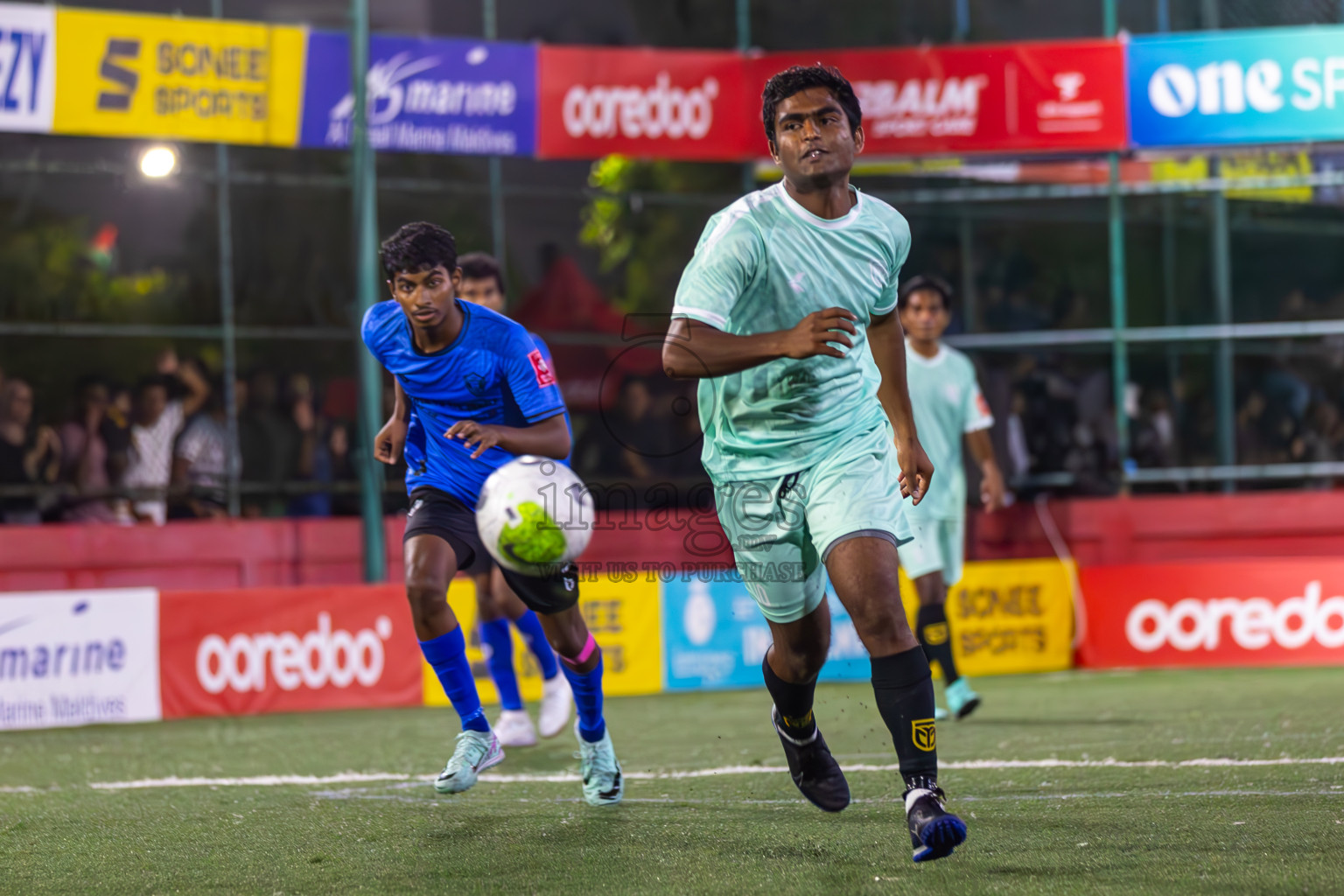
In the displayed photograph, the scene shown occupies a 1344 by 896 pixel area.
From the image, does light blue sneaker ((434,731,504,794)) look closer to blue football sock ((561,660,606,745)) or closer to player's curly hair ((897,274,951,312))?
blue football sock ((561,660,606,745))

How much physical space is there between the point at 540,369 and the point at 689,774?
1.97 m

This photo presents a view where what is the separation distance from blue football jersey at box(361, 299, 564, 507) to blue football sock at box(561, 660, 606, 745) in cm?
79

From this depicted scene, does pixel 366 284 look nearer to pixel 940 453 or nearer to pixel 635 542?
pixel 635 542

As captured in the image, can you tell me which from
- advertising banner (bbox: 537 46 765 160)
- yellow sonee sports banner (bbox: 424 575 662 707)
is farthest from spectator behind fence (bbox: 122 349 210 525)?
advertising banner (bbox: 537 46 765 160)

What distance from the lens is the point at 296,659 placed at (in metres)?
11.2

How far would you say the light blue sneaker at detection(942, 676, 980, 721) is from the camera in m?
8.48

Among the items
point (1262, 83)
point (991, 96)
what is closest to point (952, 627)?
point (991, 96)

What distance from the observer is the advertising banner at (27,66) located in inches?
548

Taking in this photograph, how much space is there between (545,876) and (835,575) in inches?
45.3

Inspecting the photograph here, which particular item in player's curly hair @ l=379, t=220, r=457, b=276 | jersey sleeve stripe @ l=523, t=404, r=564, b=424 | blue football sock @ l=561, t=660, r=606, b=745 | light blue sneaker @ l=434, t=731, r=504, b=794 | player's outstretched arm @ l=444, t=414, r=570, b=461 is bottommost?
light blue sneaker @ l=434, t=731, r=504, b=794

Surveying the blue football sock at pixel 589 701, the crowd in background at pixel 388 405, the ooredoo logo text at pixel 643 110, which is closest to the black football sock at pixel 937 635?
the blue football sock at pixel 589 701

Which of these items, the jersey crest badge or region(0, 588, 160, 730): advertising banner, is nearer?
the jersey crest badge

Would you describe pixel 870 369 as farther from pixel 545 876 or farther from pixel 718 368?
pixel 545 876

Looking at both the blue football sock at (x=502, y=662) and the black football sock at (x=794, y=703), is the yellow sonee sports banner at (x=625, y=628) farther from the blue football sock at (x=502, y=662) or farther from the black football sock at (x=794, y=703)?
the black football sock at (x=794, y=703)
